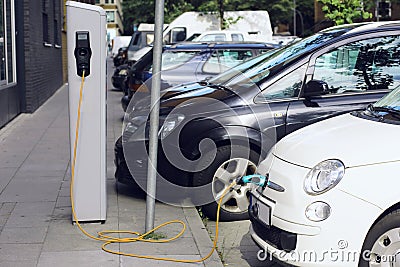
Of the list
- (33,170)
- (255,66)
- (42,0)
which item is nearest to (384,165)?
(255,66)

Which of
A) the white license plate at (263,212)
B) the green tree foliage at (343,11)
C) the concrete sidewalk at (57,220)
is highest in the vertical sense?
the green tree foliage at (343,11)

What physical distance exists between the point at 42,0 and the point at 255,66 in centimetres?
1231

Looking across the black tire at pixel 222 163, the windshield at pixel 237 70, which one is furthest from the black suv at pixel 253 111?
the windshield at pixel 237 70

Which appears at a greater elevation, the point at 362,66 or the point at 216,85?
the point at 362,66

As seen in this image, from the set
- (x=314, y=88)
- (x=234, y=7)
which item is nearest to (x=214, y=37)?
(x=314, y=88)

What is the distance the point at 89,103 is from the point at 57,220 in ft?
3.80

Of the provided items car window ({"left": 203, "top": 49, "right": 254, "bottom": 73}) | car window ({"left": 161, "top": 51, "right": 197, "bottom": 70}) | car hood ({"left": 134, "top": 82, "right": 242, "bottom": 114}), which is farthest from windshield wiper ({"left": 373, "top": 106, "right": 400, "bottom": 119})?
car window ({"left": 161, "top": 51, "right": 197, "bottom": 70})

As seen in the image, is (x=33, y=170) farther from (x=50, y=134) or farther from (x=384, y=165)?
(x=384, y=165)

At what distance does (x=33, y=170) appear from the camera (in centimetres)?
937

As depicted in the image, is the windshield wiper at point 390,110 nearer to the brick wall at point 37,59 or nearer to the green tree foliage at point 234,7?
the brick wall at point 37,59

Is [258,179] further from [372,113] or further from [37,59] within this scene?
[37,59]

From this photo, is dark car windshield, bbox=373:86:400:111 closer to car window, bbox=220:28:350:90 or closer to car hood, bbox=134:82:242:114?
car window, bbox=220:28:350:90

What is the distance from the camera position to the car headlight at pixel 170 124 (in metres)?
7.26

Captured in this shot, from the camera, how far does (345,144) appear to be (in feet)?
16.4
